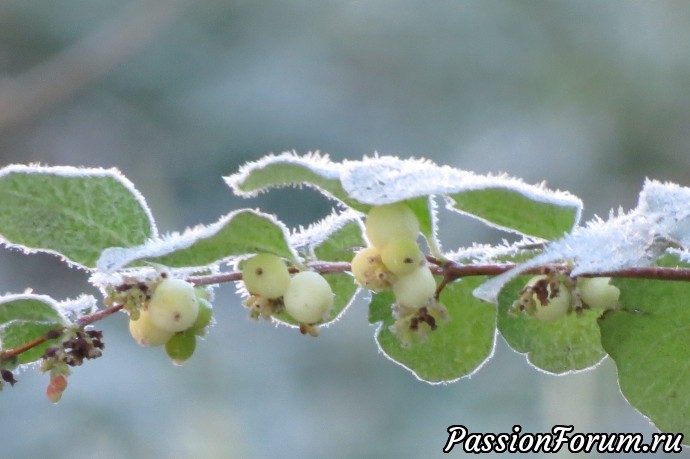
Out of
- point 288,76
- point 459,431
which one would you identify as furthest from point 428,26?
point 459,431

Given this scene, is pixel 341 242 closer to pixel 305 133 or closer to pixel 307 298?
pixel 307 298

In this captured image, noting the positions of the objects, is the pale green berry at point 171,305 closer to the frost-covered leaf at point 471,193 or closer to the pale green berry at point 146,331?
the pale green berry at point 146,331

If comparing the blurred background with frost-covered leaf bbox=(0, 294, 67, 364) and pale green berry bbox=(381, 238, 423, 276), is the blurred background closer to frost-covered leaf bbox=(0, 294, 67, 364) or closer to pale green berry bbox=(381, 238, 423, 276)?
frost-covered leaf bbox=(0, 294, 67, 364)

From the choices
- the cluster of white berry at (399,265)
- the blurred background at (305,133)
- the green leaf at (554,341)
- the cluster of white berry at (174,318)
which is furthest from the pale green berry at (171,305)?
the blurred background at (305,133)

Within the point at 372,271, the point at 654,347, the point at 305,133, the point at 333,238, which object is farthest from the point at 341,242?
the point at 305,133

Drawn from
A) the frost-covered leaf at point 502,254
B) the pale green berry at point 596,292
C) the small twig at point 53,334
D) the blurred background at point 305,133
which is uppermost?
the blurred background at point 305,133

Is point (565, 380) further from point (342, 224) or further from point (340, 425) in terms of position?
point (342, 224)

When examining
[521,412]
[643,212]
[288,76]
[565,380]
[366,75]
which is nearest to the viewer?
[643,212]
